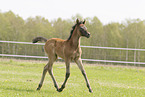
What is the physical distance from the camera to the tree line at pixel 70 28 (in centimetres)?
3719

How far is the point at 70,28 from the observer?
3641 centimetres

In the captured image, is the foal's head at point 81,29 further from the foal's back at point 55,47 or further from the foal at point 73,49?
the foal's back at point 55,47

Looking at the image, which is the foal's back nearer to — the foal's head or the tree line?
the foal's head

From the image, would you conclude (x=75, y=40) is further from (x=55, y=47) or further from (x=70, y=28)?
(x=70, y=28)

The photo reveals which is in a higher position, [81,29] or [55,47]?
[81,29]

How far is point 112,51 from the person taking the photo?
32156mm

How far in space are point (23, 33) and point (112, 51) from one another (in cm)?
1457

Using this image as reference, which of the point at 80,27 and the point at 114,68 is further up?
the point at 80,27

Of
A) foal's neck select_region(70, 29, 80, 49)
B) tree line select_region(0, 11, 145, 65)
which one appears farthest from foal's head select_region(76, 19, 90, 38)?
tree line select_region(0, 11, 145, 65)

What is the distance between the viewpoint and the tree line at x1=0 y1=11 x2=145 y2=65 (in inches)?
1464

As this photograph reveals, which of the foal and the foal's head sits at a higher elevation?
the foal's head

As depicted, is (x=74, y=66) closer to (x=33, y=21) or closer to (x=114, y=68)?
(x=114, y=68)

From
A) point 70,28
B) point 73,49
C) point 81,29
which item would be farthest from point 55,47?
point 70,28

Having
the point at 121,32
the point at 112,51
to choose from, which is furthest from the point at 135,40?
the point at 112,51
